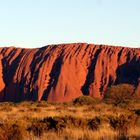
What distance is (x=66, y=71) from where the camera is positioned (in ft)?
251

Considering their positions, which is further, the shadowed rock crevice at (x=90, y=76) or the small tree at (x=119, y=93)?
the shadowed rock crevice at (x=90, y=76)

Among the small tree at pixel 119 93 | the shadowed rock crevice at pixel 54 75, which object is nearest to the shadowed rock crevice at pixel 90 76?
the shadowed rock crevice at pixel 54 75

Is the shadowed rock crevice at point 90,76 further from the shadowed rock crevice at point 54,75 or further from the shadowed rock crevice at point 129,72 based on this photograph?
the shadowed rock crevice at point 54,75

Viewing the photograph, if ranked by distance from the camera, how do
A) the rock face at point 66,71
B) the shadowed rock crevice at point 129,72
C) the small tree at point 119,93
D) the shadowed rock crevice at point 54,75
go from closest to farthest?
the small tree at point 119,93
the shadowed rock crevice at point 129,72
the rock face at point 66,71
the shadowed rock crevice at point 54,75

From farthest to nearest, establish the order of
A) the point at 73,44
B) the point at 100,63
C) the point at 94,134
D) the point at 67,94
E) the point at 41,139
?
the point at 73,44 < the point at 100,63 < the point at 67,94 < the point at 94,134 < the point at 41,139

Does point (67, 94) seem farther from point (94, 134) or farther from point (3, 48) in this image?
point (94, 134)

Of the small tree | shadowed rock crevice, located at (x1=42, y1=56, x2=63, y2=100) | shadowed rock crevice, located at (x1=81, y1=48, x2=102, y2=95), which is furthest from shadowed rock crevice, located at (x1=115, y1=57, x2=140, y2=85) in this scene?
the small tree

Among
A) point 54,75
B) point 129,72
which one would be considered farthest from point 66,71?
point 129,72

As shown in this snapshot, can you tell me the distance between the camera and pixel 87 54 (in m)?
81.7

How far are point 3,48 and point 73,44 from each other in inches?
557

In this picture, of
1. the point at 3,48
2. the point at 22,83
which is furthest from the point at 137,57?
the point at 3,48

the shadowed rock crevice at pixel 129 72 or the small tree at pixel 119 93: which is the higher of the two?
the shadowed rock crevice at pixel 129 72

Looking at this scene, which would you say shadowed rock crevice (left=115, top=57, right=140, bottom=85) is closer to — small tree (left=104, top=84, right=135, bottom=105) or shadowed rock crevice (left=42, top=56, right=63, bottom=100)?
shadowed rock crevice (left=42, top=56, right=63, bottom=100)

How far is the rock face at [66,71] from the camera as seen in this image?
73.9 meters
